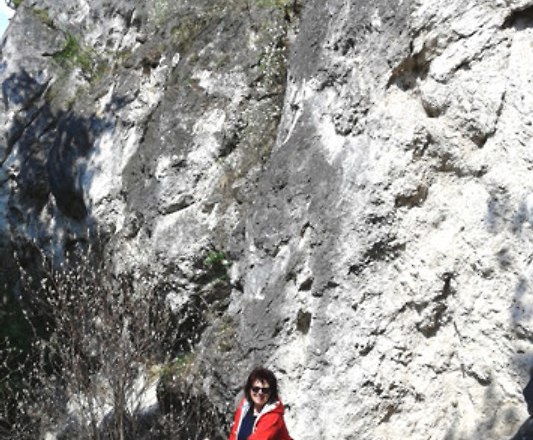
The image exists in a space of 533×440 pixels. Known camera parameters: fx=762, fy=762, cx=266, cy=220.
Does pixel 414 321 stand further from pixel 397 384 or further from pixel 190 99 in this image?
pixel 190 99

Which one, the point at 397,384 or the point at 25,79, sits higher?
the point at 25,79

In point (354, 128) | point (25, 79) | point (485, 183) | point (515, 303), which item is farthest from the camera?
point (25, 79)

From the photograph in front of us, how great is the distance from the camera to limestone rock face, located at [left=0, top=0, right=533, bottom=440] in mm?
4977

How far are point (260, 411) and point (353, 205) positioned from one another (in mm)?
1798

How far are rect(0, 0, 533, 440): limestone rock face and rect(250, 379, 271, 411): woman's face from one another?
1025 millimetres

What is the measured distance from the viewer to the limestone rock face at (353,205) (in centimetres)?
498

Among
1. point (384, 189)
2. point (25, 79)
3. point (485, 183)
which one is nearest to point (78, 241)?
point (25, 79)

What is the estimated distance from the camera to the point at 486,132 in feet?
16.7

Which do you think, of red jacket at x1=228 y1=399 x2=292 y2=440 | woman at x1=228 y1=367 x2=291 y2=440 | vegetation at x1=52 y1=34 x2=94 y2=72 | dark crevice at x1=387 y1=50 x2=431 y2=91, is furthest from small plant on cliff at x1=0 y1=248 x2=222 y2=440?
vegetation at x1=52 y1=34 x2=94 y2=72

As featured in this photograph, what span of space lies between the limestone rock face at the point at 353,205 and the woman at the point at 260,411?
1.01 meters

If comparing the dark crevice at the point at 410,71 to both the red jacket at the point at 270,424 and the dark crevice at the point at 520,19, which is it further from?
the red jacket at the point at 270,424

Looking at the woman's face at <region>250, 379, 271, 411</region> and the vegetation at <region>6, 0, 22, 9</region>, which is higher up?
the vegetation at <region>6, 0, 22, 9</region>

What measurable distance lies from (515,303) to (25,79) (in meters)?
9.71

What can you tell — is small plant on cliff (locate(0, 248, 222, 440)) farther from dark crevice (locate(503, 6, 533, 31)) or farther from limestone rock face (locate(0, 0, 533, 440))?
dark crevice (locate(503, 6, 533, 31))
